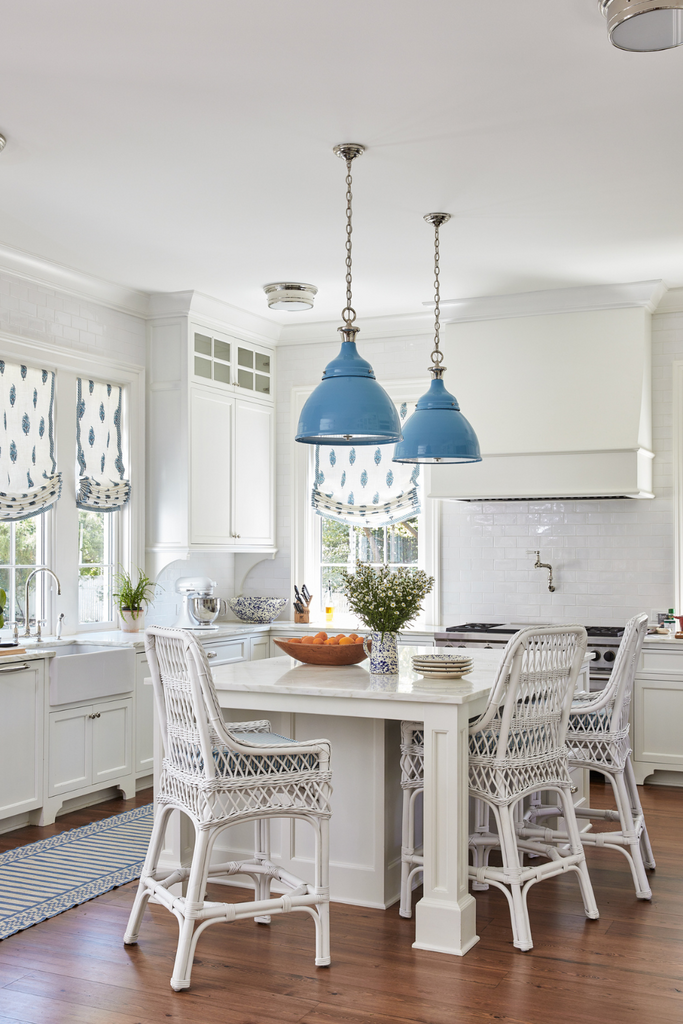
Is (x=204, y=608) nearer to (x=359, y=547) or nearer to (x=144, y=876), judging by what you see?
(x=359, y=547)

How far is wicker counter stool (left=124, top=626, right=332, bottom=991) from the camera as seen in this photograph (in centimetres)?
306

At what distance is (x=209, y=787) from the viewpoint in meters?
3.08

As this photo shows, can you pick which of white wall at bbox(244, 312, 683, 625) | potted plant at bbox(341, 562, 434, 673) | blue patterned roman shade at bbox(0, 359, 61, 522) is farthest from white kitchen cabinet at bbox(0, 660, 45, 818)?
white wall at bbox(244, 312, 683, 625)

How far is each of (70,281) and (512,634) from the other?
134 inches

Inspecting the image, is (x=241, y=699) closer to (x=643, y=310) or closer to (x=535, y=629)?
(x=535, y=629)

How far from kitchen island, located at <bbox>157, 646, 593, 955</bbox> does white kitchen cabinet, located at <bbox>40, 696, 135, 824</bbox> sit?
1.31m

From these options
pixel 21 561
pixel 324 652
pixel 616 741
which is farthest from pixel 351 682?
pixel 21 561

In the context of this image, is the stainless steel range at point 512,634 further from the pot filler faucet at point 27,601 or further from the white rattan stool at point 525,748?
the pot filler faucet at point 27,601

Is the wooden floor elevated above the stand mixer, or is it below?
below

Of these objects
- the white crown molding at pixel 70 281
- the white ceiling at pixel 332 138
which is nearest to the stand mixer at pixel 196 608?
the white crown molding at pixel 70 281

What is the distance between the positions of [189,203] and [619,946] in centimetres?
363

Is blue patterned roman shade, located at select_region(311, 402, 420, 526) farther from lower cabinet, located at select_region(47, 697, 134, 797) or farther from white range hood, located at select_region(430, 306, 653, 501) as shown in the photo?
lower cabinet, located at select_region(47, 697, 134, 797)

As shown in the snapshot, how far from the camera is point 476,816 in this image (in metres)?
4.16

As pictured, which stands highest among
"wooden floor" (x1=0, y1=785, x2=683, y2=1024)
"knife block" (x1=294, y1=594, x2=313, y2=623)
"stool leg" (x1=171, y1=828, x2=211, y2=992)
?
"knife block" (x1=294, y1=594, x2=313, y2=623)
